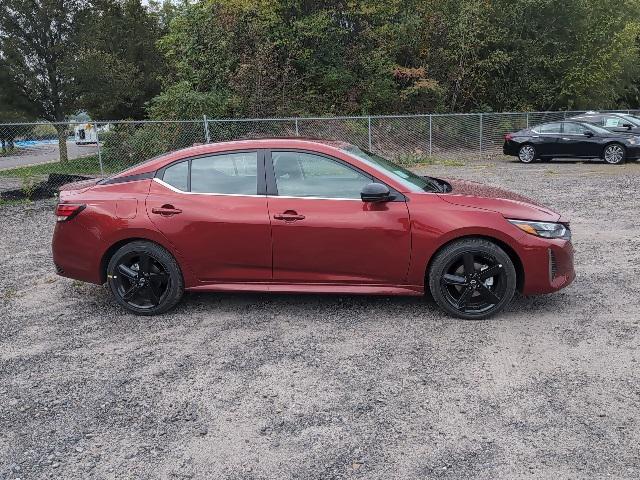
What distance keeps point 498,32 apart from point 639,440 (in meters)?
25.5

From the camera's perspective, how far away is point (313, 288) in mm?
5164

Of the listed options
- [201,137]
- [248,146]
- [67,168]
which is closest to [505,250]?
[248,146]

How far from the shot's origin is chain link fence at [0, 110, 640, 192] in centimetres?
1544

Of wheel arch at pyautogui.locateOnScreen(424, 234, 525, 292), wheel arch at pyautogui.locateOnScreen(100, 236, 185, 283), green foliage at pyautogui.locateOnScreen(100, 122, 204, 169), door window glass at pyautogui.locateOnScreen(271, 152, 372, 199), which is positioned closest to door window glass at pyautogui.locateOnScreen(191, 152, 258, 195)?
door window glass at pyautogui.locateOnScreen(271, 152, 372, 199)

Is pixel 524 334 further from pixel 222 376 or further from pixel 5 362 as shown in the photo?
pixel 5 362

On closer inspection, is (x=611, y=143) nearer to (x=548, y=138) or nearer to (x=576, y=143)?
(x=576, y=143)

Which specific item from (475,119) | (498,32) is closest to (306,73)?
(475,119)

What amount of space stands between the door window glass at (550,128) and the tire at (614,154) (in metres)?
1.52

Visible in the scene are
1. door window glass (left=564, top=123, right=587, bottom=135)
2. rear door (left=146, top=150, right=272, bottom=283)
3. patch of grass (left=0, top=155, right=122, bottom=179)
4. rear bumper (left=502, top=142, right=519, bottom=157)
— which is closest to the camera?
rear door (left=146, top=150, right=272, bottom=283)

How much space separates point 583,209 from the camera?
1020 centimetres

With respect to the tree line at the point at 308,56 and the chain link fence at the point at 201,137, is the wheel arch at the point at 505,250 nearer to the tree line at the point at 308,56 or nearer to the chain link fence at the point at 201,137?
the chain link fence at the point at 201,137

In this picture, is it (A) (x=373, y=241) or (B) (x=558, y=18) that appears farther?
(B) (x=558, y=18)

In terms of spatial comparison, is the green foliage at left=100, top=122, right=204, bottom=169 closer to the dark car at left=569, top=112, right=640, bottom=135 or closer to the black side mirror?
the black side mirror

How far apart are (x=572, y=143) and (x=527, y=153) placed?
4.74 feet
